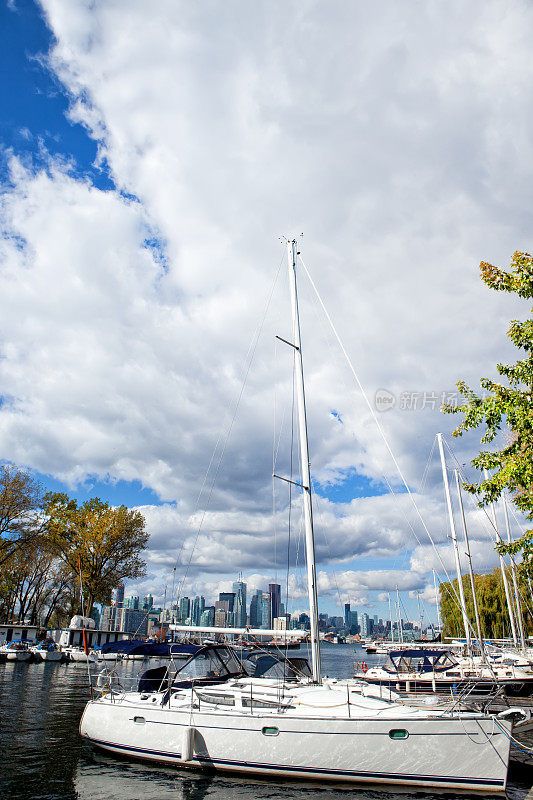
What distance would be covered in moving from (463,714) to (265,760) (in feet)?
17.4

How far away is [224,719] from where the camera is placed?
13617mm

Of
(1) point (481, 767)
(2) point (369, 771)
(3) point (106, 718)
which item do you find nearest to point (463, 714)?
(1) point (481, 767)

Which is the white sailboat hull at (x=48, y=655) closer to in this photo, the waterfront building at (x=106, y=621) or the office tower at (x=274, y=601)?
the waterfront building at (x=106, y=621)

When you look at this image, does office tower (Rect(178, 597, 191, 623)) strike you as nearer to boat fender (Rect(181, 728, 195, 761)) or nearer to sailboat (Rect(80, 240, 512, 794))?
sailboat (Rect(80, 240, 512, 794))

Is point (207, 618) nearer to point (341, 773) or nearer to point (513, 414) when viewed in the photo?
point (341, 773)

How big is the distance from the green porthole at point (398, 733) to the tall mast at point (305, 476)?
3.64 metres

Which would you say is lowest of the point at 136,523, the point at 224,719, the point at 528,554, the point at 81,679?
the point at 81,679

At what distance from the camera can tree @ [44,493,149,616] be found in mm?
53656

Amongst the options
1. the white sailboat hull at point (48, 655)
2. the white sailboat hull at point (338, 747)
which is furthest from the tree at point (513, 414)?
the white sailboat hull at point (48, 655)

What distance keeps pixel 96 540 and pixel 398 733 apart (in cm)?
4734

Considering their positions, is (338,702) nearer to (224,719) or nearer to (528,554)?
(224,719)

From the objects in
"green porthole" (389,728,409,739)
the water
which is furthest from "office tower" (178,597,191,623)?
"green porthole" (389,728,409,739)

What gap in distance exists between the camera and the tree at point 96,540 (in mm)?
53656

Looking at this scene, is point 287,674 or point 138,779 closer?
point 138,779
